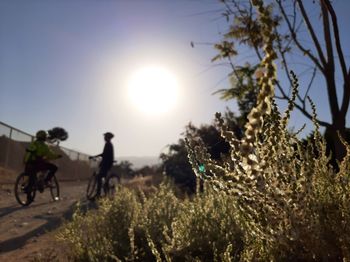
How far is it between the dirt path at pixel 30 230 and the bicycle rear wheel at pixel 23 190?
170 millimetres

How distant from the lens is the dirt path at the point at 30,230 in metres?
5.14

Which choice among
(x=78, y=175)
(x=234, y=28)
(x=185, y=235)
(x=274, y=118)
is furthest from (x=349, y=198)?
(x=78, y=175)

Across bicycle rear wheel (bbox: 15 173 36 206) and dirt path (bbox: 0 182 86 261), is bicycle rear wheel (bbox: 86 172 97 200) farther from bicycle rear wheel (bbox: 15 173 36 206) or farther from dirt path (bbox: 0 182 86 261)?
bicycle rear wheel (bbox: 15 173 36 206)

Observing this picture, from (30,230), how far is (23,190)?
4.31 m

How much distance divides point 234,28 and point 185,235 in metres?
6.11

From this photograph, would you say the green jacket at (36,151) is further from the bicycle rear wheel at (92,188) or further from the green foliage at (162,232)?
the green foliage at (162,232)

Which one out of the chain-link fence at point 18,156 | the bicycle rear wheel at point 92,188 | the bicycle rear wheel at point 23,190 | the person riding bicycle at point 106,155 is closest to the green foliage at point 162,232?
the bicycle rear wheel at point 23,190

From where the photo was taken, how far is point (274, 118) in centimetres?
212

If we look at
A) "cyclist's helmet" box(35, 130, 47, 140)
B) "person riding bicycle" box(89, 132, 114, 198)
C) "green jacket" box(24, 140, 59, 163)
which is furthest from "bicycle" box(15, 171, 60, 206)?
"person riding bicycle" box(89, 132, 114, 198)

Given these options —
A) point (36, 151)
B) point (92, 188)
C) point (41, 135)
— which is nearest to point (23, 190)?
point (36, 151)

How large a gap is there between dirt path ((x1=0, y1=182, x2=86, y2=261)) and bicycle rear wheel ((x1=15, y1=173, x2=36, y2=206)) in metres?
0.17

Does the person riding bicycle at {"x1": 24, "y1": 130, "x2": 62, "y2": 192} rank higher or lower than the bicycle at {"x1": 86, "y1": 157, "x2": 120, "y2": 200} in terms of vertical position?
higher

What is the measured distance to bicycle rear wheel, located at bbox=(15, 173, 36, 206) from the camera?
10977 millimetres

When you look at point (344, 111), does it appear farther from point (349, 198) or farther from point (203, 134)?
point (203, 134)
